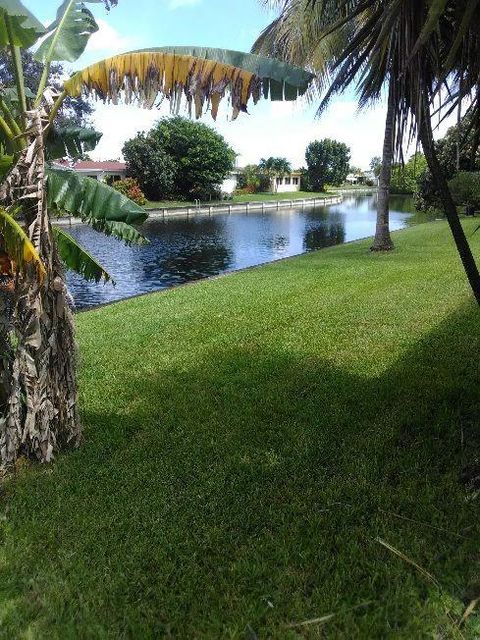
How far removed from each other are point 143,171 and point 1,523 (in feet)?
174

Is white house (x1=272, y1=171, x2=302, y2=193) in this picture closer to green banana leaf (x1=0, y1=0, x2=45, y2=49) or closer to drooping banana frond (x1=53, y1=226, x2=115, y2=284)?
drooping banana frond (x1=53, y1=226, x2=115, y2=284)

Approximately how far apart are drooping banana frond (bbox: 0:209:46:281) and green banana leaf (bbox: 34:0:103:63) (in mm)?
1446

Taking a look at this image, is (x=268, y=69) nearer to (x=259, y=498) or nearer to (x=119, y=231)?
(x=119, y=231)

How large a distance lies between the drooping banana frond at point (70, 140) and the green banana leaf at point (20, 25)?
0.96m

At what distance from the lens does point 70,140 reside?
4.66 m

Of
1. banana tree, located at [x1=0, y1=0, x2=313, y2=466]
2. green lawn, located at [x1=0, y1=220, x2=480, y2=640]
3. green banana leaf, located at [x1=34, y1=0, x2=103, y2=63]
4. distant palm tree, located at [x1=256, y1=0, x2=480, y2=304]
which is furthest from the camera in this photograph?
green banana leaf, located at [x1=34, y1=0, x2=103, y2=63]

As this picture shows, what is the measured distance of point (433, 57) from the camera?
11.5 ft

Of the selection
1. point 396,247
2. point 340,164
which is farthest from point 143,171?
point 340,164

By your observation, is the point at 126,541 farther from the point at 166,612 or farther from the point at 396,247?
the point at 396,247

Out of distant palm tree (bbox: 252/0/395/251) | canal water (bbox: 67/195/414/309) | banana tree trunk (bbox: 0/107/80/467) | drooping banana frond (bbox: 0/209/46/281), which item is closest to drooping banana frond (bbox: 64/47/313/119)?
banana tree trunk (bbox: 0/107/80/467)

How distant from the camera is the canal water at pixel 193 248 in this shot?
18047 millimetres

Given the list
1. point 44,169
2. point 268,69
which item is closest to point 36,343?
point 44,169

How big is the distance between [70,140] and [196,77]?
1508mm

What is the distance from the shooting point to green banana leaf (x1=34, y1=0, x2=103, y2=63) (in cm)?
412
